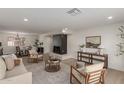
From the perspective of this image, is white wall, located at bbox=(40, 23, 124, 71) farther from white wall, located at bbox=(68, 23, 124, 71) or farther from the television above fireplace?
the television above fireplace

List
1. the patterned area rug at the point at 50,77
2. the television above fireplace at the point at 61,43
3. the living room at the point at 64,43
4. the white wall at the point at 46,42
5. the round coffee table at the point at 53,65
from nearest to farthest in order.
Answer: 1. the living room at the point at 64,43
2. the patterned area rug at the point at 50,77
3. the round coffee table at the point at 53,65
4. the television above fireplace at the point at 61,43
5. the white wall at the point at 46,42

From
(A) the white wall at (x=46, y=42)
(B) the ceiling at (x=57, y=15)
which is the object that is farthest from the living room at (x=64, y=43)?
(A) the white wall at (x=46, y=42)

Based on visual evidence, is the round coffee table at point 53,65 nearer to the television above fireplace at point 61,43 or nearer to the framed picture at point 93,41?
the framed picture at point 93,41

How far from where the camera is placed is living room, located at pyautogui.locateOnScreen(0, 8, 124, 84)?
256 cm

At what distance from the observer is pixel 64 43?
22.8 ft

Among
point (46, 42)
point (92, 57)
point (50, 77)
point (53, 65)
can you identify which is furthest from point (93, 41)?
point (46, 42)

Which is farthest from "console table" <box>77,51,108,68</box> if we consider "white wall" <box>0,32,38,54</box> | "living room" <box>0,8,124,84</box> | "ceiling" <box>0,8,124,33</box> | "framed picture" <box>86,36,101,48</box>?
"white wall" <box>0,32,38,54</box>

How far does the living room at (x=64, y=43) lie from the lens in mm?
2564

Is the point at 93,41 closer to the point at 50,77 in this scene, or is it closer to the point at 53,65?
the point at 53,65
